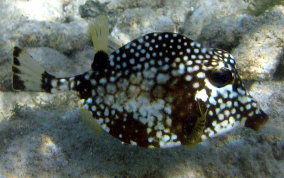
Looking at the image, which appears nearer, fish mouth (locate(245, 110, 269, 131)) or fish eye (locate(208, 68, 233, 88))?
fish eye (locate(208, 68, 233, 88))

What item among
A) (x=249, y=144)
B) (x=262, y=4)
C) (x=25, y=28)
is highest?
(x=262, y=4)

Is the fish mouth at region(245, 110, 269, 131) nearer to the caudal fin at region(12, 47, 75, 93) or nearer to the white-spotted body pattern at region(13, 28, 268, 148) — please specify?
the white-spotted body pattern at region(13, 28, 268, 148)

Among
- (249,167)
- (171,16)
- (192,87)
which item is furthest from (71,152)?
(171,16)

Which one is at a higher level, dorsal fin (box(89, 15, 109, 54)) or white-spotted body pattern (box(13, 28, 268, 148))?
dorsal fin (box(89, 15, 109, 54))

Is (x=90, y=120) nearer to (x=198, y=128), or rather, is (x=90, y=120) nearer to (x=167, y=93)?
(x=167, y=93)

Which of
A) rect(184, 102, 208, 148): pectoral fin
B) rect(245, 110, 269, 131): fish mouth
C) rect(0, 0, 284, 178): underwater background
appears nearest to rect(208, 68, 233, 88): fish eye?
rect(184, 102, 208, 148): pectoral fin

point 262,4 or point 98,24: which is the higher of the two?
point 262,4

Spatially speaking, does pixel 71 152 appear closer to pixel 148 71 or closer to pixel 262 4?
pixel 148 71

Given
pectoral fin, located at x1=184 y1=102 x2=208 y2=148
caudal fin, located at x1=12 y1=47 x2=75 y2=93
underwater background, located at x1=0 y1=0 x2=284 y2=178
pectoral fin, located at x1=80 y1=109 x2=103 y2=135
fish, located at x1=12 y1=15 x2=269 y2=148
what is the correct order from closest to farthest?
pectoral fin, located at x1=184 y1=102 x2=208 y2=148
fish, located at x1=12 y1=15 x2=269 y2=148
pectoral fin, located at x1=80 y1=109 x2=103 y2=135
caudal fin, located at x1=12 y1=47 x2=75 y2=93
underwater background, located at x1=0 y1=0 x2=284 y2=178
